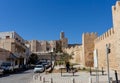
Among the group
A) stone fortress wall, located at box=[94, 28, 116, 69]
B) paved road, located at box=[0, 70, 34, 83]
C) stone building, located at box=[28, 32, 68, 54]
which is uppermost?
stone building, located at box=[28, 32, 68, 54]

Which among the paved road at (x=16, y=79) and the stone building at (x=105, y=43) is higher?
the stone building at (x=105, y=43)

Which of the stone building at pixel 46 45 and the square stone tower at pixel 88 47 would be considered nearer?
the square stone tower at pixel 88 47

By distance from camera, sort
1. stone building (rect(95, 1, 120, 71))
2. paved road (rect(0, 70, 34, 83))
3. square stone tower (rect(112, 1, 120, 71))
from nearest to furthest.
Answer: paved road (rect(0, 70, 34, 83)), square stone tower (rect(112, 1, 120, 71)), stone building (rect(95, 1, 120, 71))

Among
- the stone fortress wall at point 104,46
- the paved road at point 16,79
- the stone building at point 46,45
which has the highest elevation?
the stone building at point 46,45

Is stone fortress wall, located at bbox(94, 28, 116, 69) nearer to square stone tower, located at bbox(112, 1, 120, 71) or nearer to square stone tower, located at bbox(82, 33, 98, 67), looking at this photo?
square stone tower, located at bbox(112, 1, 120, 71)

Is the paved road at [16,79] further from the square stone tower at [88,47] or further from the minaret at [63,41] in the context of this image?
the minaret at [63,41]

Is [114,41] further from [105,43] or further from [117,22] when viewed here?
[105,43]

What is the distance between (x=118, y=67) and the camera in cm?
2311

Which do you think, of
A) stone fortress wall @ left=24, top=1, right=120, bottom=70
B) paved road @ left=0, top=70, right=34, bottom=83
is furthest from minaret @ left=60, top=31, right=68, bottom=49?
paved road @ left=0, top=70, right=34, bottom=83

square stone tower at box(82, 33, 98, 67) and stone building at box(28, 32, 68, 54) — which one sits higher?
stone building at box(28, 32, 68, 54)

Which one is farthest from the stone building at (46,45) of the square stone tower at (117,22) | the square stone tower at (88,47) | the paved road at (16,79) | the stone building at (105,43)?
the square stone tower at (117,22)

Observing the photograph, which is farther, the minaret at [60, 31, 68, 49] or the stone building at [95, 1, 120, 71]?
the minaret at [60, 31, 68, 49]

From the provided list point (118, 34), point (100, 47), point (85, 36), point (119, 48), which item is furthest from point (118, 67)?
point (85, 36)

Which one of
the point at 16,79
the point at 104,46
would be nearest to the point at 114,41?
the point at 104,46
